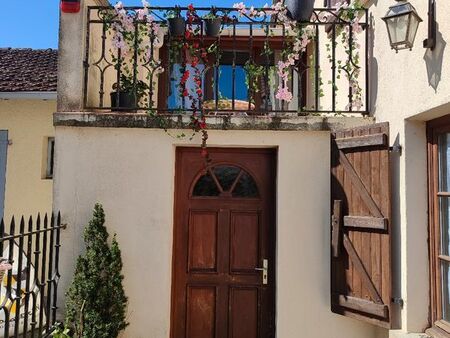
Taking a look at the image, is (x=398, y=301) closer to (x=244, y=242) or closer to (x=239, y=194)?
(x=244, y=242)

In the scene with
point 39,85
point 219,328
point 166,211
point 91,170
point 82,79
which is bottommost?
point 219,328

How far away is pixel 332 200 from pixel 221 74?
3.88 meters

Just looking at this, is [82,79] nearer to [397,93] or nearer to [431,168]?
[397,93]

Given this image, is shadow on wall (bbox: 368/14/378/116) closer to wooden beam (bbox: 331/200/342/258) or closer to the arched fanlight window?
wooden beam (bbox: 331/200/342/258)

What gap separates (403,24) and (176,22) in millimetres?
2455

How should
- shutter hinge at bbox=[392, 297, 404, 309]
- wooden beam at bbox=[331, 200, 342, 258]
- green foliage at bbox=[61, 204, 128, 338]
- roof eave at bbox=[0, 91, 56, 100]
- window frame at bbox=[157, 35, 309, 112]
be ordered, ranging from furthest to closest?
window frame at bbox=[157, 35, 309, 112], roof eave at bbox=[0, 91, 56, 100], wooden beam at bbox=[331, 200, 342, 258], green foliage at bbox=[61, 204, 128, 338], shutter hinge at bbox=[392, 297, 404, 309]

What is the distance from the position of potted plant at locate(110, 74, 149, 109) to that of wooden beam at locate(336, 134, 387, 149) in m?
2.37

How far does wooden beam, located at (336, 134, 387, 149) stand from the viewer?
375 centimetres

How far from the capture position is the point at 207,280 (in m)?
4.55

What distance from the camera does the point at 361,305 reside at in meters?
3.85

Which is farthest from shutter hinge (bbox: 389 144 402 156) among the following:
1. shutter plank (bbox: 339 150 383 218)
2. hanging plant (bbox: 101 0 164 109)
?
hanging plant (bbox: 101 0 164 109)

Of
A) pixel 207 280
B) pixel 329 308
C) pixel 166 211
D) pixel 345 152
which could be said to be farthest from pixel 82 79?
pixel 329 308

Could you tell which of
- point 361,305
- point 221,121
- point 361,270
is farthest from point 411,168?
point 221,121

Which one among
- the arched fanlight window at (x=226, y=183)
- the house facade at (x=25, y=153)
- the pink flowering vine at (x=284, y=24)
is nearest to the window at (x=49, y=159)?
the house facade at (x=25, y=153)
